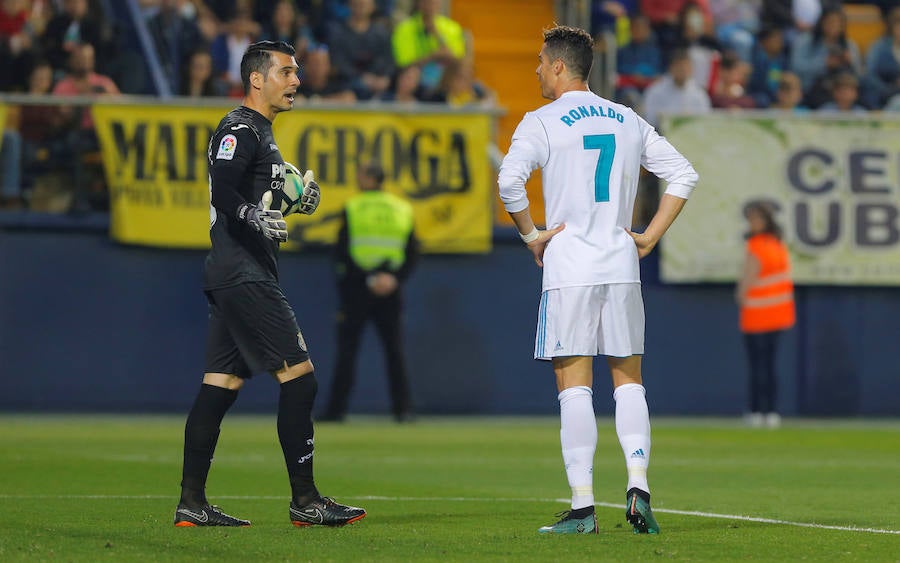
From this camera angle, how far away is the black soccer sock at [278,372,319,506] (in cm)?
757

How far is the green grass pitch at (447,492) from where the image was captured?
22.5 feet

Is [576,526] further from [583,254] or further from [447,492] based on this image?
[447,492]

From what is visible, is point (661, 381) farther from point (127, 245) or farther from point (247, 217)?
point (247, 217)

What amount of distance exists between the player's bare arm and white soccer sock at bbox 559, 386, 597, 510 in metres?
0.68

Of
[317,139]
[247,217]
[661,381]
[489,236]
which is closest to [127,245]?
[317,139]

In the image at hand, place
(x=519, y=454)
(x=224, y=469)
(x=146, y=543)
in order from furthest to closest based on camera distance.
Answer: (x=519, y=454) < (x=224, y=469) < (x=146, y=543)

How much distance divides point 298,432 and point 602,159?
1.80 meters

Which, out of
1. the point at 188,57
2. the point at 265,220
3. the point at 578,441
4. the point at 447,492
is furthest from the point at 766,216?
the point at 265,220

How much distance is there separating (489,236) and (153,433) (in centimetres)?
464

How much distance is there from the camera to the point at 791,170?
18.7m

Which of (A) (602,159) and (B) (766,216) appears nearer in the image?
(A) (602,159)

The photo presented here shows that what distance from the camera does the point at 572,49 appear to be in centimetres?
750

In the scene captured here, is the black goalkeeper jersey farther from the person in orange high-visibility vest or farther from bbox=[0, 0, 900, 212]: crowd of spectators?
the person in orange high-visibility vest

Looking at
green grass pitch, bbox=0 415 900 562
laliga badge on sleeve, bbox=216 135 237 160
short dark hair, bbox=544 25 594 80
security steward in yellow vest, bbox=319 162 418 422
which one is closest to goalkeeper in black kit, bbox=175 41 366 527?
laliga badge on sleeve, bbox=216 135 237 160
